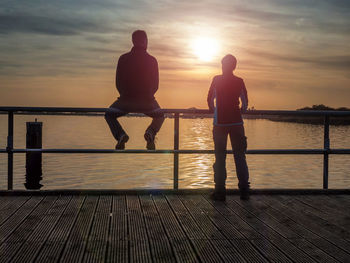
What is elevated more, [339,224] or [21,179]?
[339,224]

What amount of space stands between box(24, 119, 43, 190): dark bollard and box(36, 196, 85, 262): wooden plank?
1199cm

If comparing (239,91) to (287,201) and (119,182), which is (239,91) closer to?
(287,201)

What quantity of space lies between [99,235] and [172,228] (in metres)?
0.67

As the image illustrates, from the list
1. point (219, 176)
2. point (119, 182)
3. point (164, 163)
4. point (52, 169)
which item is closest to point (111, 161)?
point (164, 163)

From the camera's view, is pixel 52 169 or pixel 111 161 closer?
pixel 52 169

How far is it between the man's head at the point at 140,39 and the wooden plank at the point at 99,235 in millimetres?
1828

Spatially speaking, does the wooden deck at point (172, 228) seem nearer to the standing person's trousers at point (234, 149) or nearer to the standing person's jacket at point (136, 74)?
the standing person's trousers at point (234, 149)

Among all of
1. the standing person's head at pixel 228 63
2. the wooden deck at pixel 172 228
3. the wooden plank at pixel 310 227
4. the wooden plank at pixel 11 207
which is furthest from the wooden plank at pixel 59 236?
the standing person's head at pixel 228 63

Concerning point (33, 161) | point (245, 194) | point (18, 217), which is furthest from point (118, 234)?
point (33, 161)

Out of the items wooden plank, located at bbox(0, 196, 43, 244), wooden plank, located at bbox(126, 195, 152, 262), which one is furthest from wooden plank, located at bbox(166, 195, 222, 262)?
wooden plank, located at bbox(0, 196, 43, 244)

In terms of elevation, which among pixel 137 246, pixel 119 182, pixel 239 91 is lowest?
pixel 119 182

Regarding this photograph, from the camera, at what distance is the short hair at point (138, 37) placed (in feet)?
17.7

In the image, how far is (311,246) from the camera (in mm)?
3826

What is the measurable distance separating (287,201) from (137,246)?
2.59 m
